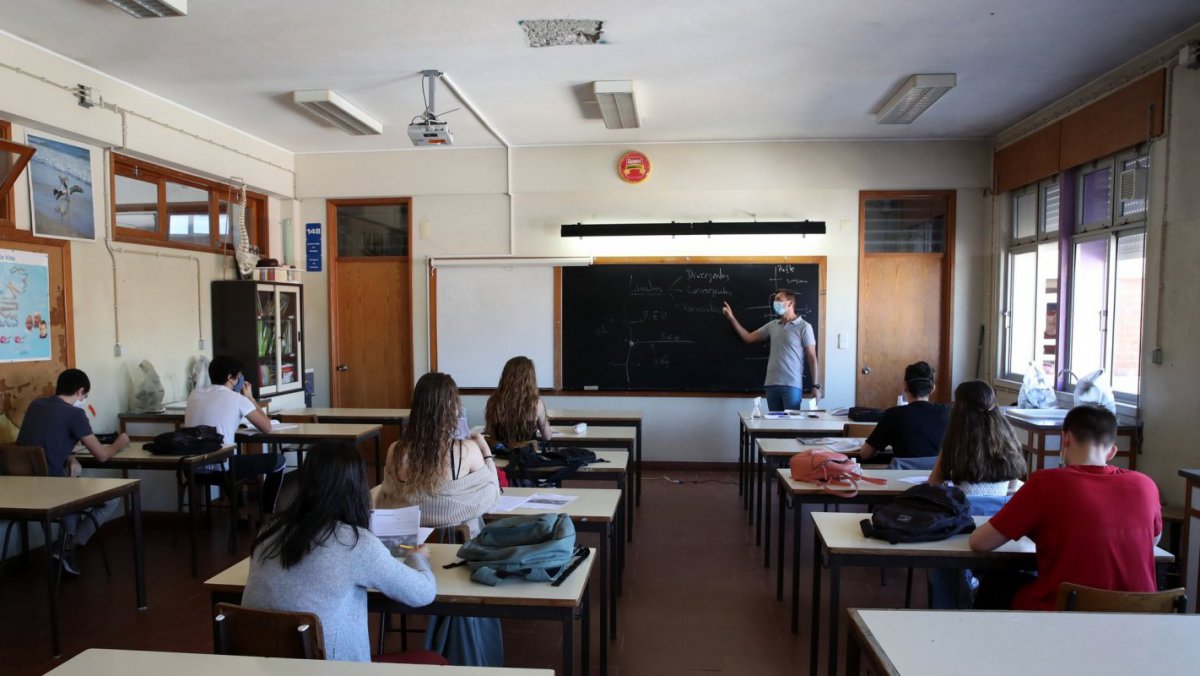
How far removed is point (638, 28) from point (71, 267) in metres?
4.23

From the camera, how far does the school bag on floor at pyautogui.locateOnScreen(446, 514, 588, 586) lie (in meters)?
2.15

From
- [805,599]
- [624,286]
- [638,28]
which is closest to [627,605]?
[805,599]

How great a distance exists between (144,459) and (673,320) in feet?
15.2

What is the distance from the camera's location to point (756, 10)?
3.84 m

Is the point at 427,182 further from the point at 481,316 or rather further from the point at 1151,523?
the point at 1151,523

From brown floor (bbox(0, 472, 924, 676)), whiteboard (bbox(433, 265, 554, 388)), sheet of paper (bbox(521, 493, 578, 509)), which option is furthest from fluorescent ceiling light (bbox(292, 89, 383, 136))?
sheet of paper (bbox(521, 493, 578, 509))

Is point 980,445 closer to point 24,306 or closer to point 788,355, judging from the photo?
point 788,355

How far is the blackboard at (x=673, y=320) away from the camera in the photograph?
6.88 m

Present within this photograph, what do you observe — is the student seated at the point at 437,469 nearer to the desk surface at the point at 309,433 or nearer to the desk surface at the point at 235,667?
the desk surface at the point at 235,667

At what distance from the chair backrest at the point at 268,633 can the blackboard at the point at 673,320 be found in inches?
211

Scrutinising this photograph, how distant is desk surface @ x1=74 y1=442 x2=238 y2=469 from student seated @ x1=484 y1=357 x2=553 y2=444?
175 cm

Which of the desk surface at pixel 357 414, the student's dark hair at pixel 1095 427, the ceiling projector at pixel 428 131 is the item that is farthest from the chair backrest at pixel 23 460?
the student's dark hair at pixel 1095 427

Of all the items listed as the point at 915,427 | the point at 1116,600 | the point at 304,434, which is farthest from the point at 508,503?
the point at 304,434

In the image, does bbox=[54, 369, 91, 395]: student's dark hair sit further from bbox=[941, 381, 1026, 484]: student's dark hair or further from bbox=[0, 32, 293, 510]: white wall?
bbox=[941, 381, 1026, 484]: student's dark hair
